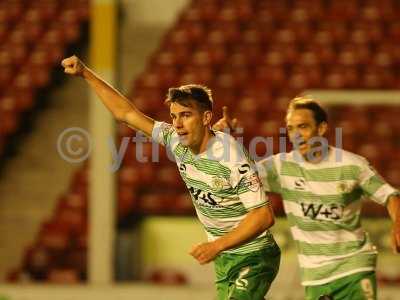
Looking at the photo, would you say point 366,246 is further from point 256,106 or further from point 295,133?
point 256,106

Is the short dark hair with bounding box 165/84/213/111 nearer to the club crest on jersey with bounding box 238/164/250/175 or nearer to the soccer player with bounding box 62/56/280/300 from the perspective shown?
the soccer player with bounding box 62/56/280/300

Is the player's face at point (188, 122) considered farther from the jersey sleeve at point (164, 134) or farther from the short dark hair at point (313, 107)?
the short dark hair at point (313, 107)

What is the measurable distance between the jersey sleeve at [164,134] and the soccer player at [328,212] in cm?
33

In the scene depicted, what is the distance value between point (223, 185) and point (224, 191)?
0.03 metres

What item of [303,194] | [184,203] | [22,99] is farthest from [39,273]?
[303,194]

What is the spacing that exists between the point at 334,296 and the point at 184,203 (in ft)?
13.0

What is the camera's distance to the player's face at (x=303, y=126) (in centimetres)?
473

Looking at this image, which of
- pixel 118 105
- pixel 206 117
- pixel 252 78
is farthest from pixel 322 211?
pixel 252 78

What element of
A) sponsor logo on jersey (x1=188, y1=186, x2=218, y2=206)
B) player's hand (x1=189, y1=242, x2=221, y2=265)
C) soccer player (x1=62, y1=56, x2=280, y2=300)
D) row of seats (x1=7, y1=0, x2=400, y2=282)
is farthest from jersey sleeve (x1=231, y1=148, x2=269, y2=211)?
row of seats (x1=7, y1=0, x2=400, y2=282)

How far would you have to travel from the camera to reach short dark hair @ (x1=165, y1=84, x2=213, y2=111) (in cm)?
409

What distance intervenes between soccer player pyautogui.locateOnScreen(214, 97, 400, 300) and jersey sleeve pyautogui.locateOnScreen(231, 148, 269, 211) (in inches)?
27.7

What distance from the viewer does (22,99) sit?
10680 mm

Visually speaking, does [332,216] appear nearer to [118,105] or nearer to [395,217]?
[395,217]

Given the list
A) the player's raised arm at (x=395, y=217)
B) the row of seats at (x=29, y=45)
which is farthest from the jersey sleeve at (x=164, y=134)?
the row of seats at (x=29, y=45)
